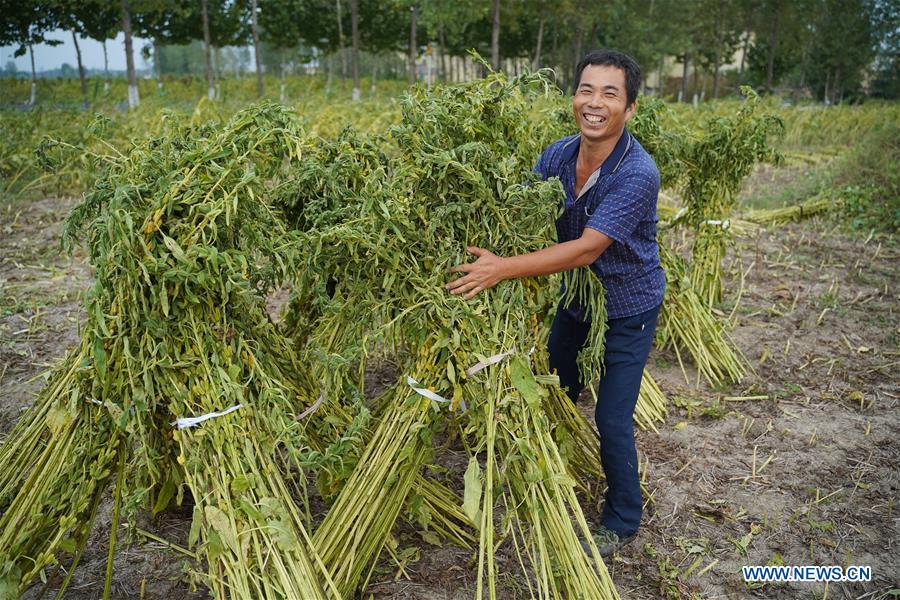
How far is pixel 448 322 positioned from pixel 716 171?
3093 millimetres

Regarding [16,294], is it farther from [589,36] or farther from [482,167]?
[589,36]

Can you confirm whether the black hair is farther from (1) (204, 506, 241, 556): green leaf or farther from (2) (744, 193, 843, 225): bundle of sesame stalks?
(2) (744, 193, 843, 225): bundle of sesame stalks

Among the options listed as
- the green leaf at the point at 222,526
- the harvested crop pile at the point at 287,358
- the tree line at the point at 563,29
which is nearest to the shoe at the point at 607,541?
the harvested crop pile at the point at 287,358

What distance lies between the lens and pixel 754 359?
427cm

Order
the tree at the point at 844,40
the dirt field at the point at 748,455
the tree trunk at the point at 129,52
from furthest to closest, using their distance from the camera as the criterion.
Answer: the tree at the point at 844,40 < the tree trunk at the point at 129,52 < the dirt field at the point at 748,455

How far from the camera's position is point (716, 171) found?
4.46 m

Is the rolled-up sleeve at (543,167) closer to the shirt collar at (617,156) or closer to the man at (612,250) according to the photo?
the man at (612,250)

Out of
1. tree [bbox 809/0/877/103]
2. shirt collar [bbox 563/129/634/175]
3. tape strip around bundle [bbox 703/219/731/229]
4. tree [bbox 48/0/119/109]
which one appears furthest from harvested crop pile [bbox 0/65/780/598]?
tree [bbox 809/0/877/103]

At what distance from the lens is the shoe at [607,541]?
2516mm

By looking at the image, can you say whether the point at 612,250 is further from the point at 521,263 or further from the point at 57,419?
the point at 57,419

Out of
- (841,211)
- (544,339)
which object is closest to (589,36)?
(841,211)

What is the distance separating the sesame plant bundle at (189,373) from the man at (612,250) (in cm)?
70

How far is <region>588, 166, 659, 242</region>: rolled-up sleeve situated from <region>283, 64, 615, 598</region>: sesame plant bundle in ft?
0.58

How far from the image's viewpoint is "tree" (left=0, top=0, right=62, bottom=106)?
18.5 meters
